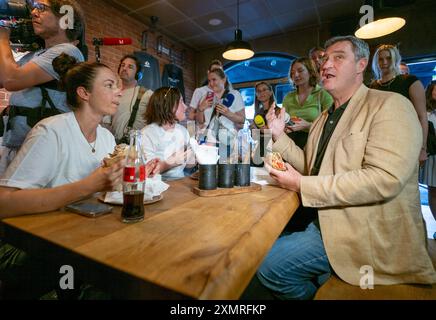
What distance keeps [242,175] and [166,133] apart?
1.13m

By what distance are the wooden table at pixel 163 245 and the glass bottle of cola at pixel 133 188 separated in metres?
0.03

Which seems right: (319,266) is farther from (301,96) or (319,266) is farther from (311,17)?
(311,17)

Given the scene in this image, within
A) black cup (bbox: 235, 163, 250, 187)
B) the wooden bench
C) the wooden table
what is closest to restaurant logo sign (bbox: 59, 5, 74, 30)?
the wooden table

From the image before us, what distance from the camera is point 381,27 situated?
107 inches

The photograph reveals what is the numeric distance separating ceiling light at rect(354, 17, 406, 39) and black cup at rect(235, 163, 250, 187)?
8.75 feet

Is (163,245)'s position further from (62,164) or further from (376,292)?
(376,292)

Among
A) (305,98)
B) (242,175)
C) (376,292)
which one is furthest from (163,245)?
(305,98)

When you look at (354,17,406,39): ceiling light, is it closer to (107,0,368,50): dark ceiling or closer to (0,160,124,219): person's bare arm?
(107,0,368,50): dark ceiling

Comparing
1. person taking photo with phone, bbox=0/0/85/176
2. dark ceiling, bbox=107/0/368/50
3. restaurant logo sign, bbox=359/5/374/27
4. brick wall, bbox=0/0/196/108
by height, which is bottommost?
person taking photo with phone, bbox=0/0/85/176

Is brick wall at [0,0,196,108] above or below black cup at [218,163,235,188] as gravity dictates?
above

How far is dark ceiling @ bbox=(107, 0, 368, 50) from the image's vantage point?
166 inches

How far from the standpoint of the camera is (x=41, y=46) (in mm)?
1522
